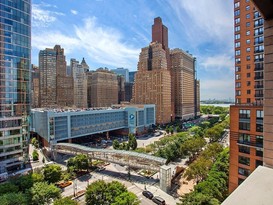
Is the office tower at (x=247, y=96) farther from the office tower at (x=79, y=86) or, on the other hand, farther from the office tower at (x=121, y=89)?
the office tower at (x=121, y=89)

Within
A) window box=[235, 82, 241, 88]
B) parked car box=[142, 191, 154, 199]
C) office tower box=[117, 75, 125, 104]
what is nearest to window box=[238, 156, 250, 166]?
window box=[235, 82, 241, 88]

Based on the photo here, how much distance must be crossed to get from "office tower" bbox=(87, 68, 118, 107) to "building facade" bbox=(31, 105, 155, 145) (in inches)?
1963

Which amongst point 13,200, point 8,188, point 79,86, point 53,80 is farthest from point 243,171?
point 53,80

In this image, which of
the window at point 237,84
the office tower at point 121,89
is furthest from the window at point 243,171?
the office tower at point 121,89

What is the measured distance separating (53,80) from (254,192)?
420 feet

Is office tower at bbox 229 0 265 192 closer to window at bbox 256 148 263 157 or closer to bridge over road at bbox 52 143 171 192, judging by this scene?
window at bbox 256 148 263 157

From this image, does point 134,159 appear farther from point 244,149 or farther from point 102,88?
point 102,88

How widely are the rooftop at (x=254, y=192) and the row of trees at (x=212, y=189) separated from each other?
1642cm

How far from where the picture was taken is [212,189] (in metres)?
22.6

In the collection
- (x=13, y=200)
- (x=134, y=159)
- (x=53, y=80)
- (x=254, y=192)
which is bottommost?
(x=134, y=159)

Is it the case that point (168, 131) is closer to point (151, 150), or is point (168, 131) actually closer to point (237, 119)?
point (151, 150)

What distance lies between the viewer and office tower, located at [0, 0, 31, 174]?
37812 mm

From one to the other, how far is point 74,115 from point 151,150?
86.0 ft

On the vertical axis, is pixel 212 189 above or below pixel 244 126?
below
